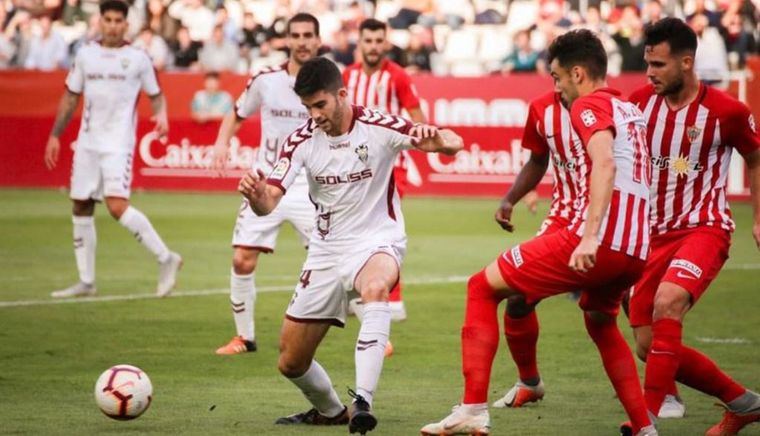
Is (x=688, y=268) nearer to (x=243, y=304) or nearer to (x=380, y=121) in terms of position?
(x=380, y=121)

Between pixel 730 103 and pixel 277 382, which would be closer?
pixel 730 103

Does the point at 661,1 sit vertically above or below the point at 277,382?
above

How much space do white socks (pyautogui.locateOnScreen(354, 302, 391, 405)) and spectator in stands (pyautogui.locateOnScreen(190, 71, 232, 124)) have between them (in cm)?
1735

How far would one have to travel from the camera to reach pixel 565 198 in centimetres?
782

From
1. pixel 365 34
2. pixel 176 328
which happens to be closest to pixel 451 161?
pixel 365 34

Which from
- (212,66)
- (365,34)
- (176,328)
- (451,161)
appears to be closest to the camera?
Result: (176,328)

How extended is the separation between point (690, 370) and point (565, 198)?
115 centimetres

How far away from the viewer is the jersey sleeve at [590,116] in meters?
7.03

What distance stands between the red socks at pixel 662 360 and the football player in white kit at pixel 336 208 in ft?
4.46

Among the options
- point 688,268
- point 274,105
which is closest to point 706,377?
point 688,268

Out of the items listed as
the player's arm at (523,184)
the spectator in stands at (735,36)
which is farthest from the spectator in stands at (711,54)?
the player's arm at (523,184)

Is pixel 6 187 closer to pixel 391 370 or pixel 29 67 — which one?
pixel 29 67

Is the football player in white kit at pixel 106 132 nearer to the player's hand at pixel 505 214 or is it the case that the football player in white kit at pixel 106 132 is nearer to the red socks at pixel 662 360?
the player's hand at pixel 505 214

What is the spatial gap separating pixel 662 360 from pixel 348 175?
191 cm
